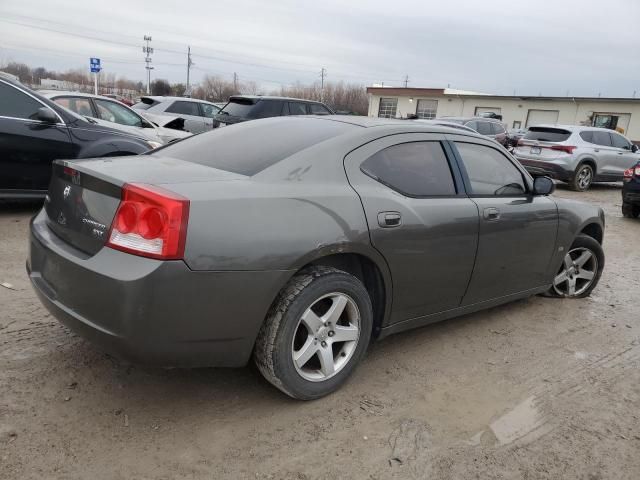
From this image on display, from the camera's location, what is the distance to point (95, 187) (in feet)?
8.49

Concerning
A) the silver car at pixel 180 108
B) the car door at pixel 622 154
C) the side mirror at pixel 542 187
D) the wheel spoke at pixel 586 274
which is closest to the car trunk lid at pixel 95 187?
the side mirror at pixel 542 187

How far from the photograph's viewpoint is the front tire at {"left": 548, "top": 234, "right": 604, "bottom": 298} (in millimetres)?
4797

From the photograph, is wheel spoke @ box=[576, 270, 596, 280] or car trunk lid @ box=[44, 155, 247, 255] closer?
car trunk lid @ box=[44, 155, 247, 255]

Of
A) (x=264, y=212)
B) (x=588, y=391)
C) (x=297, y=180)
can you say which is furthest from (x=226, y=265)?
(x=588, y=391)

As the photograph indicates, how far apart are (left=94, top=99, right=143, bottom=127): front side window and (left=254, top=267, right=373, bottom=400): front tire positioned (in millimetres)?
7099

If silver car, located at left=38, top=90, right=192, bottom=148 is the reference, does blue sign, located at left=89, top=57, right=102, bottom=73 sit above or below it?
above

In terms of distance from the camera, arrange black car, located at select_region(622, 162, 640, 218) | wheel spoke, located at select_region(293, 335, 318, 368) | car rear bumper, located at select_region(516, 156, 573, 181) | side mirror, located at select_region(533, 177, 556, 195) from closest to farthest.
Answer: wheel spoke, located at select_region(293, 335, 318, 368) → side mirror, located at select_region(533, 177, 556, 195) → black car, located at select_region(622, 162, 640, 218) → car rear bumper, located at select_region(516, 156, 573, 181)

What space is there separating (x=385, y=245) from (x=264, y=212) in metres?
0.80

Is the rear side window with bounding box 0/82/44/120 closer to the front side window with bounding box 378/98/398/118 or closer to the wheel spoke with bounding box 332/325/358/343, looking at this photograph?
the wheel spoke with bounding box 332/325/358/343

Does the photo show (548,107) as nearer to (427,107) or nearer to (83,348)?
(427,107)

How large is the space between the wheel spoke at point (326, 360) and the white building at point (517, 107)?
25.7 meters

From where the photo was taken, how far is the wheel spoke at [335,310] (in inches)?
112

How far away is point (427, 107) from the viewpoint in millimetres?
45406

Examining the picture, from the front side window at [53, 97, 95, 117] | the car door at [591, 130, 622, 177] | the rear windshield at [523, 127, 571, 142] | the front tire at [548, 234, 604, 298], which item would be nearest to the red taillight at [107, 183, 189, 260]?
the front tire at [548, 234, 604, 298]
